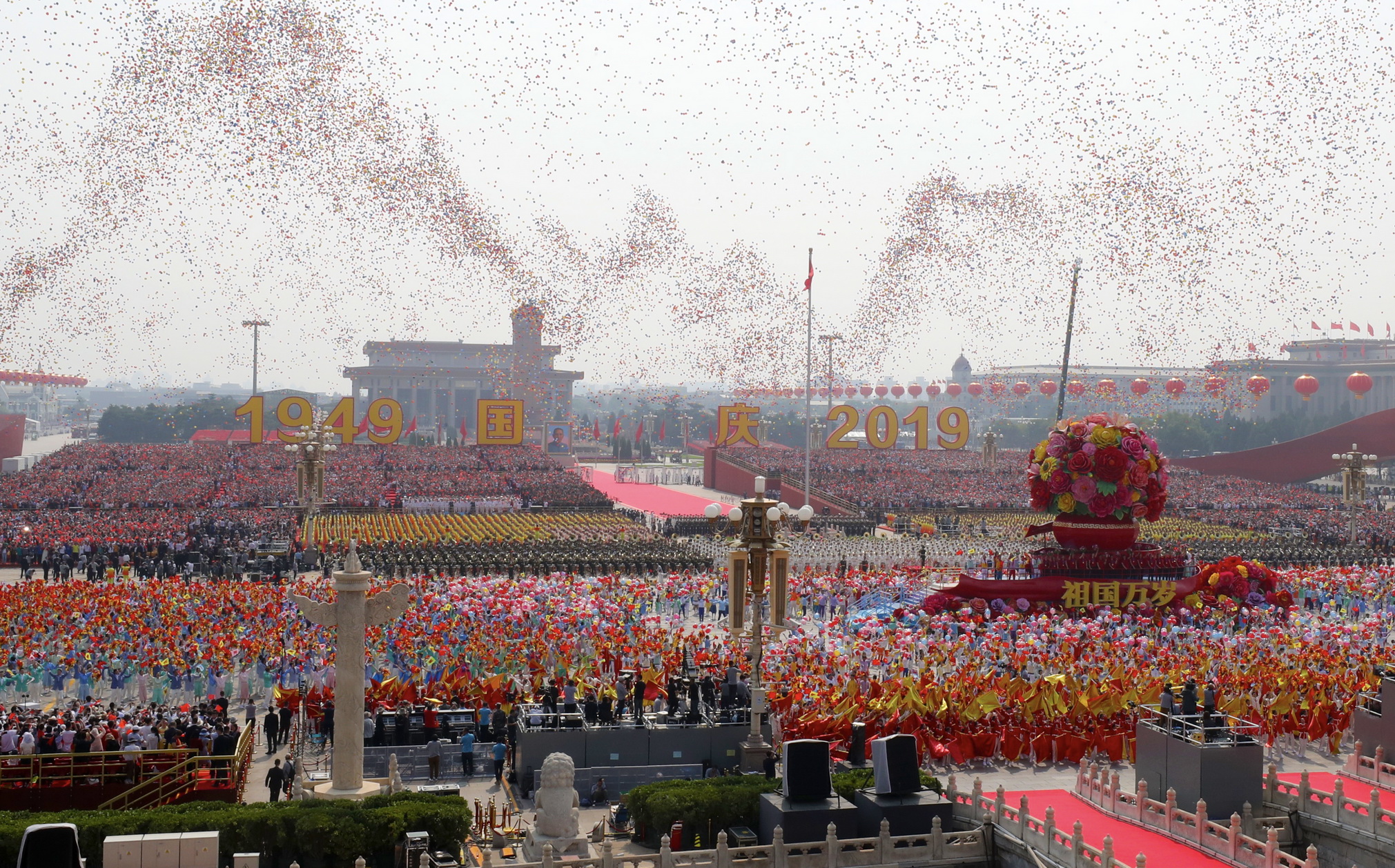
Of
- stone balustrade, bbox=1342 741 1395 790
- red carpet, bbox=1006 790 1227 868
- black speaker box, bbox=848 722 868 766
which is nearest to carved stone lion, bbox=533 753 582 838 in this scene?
black speaker box, bbox=848 722 868 766

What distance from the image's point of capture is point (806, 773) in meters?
16.5

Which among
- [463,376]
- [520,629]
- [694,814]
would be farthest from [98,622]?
[463,376]

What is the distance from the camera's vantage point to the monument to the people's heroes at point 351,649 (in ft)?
59.5

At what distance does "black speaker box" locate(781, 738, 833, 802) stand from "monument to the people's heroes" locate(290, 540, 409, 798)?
5.59 m

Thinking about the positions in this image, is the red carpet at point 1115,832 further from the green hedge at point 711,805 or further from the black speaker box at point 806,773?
the black speaker box at point 806,773

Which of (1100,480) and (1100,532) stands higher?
(1100,480)

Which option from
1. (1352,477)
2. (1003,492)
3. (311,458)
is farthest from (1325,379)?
(311,458)

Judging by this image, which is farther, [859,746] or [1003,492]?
[1003,492]

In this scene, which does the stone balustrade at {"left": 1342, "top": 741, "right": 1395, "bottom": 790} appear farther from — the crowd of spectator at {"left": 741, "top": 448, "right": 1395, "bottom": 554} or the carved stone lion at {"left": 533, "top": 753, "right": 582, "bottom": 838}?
the crowd of spectator at {"left": 741, "top": 448, "right": 1395, "bottom": 554}

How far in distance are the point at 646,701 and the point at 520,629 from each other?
7023mm

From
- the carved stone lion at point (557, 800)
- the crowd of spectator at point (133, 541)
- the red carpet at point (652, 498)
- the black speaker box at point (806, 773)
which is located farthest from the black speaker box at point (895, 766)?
the red carpet at point (652, 498)

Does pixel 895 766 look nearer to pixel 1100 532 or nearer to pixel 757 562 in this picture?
pixel 757 562

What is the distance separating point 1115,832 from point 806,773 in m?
4.40

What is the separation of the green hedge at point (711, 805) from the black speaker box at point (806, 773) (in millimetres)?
631
